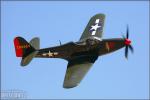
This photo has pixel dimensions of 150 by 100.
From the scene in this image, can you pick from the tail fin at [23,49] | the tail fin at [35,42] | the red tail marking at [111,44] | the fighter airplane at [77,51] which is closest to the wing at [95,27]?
the fighter airplane at [77,51]

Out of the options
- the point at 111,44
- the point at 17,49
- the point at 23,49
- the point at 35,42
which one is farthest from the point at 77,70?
the point at 17,49

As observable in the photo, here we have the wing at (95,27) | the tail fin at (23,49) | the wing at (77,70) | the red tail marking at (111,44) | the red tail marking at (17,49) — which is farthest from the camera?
the wing at (95,27)

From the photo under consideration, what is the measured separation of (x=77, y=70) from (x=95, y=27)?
323 inches

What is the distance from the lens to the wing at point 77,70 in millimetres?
37656

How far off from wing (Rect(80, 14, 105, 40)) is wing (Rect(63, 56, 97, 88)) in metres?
4.24

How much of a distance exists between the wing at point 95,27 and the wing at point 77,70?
13.9ft

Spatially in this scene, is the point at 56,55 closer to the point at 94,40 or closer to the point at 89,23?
the point at 94,40

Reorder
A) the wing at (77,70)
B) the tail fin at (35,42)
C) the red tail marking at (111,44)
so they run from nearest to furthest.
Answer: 1. the wing at (77,70)
2. the red tail marking at (111,44)
3. the tail fin at (35,42)

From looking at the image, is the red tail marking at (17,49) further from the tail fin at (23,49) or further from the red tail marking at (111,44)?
the red tail marking at (111,44)

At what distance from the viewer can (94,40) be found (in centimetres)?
4175

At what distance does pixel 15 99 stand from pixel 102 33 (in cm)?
1965

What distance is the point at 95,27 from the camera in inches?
1865

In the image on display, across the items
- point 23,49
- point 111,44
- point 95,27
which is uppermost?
point 95,27

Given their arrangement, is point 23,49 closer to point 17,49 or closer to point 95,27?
point 17,49
